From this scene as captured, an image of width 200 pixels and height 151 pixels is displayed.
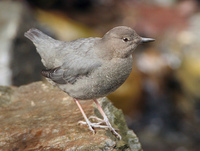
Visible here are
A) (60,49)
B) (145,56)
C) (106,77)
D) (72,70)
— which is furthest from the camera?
(145,56)

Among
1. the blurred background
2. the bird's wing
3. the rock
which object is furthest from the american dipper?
the blurred background

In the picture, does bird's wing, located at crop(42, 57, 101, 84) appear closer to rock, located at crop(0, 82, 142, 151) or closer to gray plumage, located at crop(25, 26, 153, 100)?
gray plumage, located at crop(25, 26, 153, 100)

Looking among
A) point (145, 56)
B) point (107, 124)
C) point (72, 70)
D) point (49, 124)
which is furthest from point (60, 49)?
point (145, 56)

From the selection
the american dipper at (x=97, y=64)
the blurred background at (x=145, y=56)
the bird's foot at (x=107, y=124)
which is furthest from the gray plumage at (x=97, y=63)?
the blurred background at (x=145, y=56)

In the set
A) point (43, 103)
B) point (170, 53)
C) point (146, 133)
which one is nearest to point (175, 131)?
point (146, 133)

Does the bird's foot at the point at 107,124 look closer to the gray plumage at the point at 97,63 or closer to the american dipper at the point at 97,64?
the american dipper at the point at 97,64

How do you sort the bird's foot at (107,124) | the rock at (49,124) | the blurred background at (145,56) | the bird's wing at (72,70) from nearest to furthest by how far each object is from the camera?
the rock at (49,124), the bird's wing at (72,70), the bird's foot at (107,124), the blurred background at (145,56)

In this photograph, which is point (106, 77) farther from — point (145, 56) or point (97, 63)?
point (145, 56)

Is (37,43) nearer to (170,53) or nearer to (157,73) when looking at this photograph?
(157,73)
